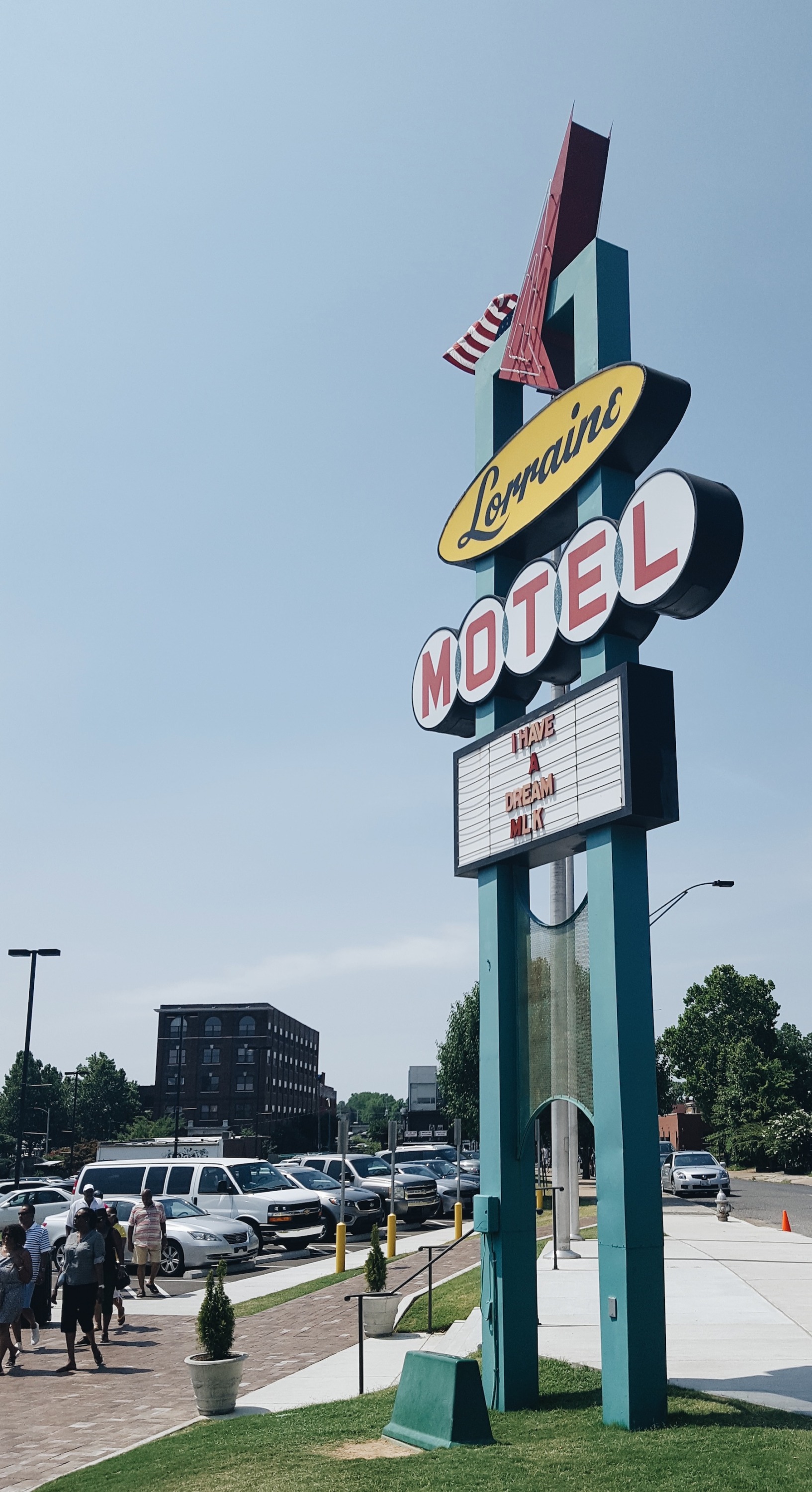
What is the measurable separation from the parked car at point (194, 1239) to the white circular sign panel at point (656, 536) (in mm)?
15557

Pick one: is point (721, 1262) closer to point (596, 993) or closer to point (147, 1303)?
point (147, 1303)

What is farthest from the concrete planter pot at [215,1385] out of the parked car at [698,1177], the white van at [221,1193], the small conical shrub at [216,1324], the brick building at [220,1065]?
the brick building at [220,1065]

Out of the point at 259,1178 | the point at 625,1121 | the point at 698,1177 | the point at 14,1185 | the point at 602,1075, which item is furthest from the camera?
the point at 698,1177

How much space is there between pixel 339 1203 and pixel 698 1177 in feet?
60.0

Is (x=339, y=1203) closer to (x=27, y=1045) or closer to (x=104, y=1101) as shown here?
(x=27, y=1045)

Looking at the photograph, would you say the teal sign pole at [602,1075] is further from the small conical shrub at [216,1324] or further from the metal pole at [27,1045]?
the metal pole at [27,1045]

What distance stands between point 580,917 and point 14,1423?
676 cm

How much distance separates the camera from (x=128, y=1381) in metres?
12.9

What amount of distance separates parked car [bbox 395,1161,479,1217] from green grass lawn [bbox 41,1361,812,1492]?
23.1m

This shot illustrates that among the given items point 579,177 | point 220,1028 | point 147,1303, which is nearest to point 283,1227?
point 147,1303

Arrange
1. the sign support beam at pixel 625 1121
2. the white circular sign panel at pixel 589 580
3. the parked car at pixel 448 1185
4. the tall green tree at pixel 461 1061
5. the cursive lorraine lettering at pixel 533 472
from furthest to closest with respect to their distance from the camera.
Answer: the tall green tree at pixel 461 1061
the parked car at pixel 448 1185
the cursive lorraine lettering at pixel 533 472
the white circular sign panel at pixel 589 580
the sign support beam at pixel 625 1121

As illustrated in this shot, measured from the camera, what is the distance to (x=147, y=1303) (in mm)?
18766

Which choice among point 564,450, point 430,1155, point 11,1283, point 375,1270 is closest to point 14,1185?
point 430,1155

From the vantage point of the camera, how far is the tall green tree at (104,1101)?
358ft
